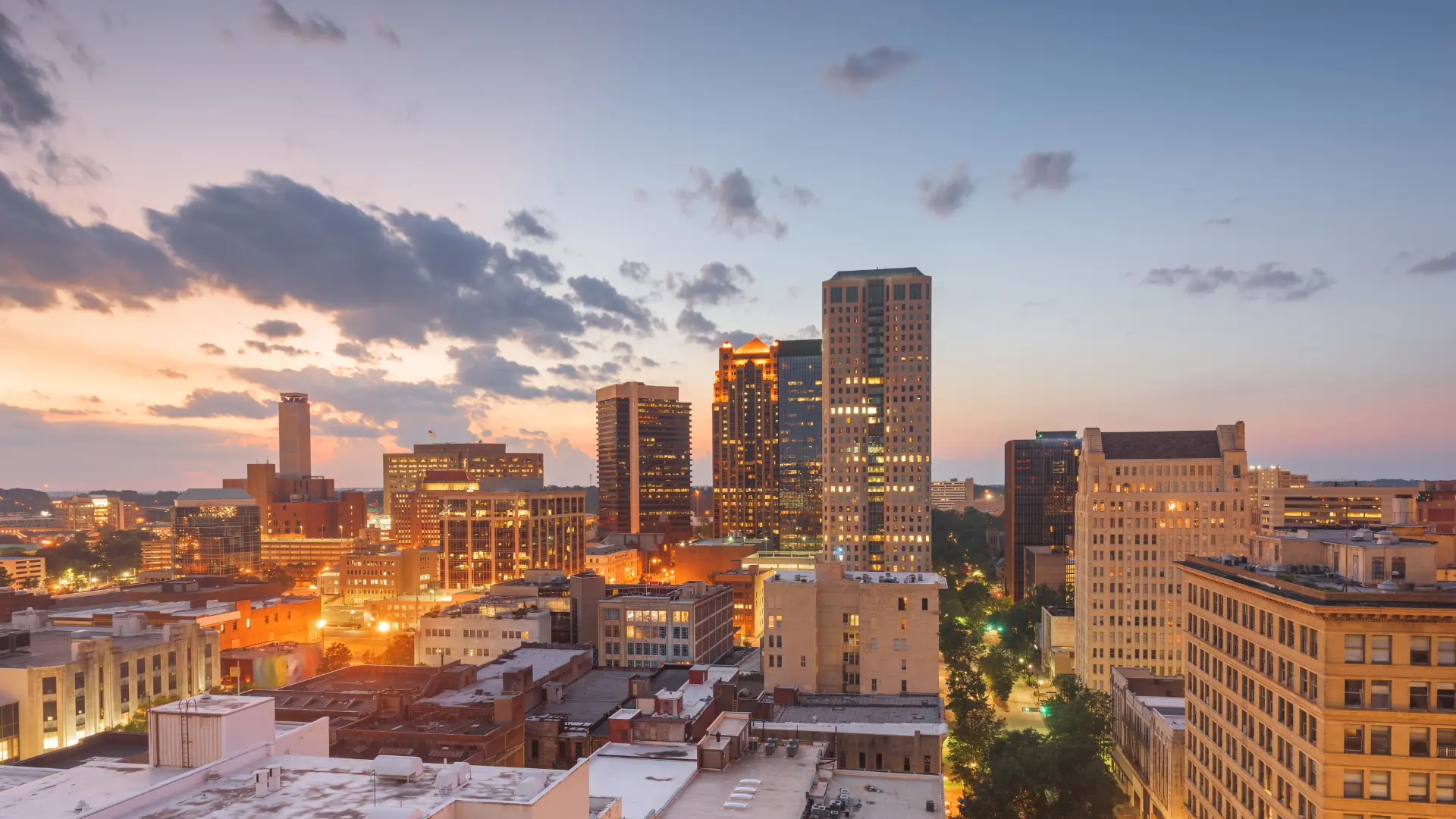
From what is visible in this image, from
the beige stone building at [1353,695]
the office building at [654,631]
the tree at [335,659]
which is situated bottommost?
the tree at [335,659]

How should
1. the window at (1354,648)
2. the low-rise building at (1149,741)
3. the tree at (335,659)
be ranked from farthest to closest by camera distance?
1. the tree at (335,659)
2. the low-rise building at (1149,741)
3. the window at (1354,648)

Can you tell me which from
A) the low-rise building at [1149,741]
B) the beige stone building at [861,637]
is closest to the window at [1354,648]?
the low-rise building at [1149,741]

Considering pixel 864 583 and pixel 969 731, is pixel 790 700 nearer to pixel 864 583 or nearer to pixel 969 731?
pixel 864 583

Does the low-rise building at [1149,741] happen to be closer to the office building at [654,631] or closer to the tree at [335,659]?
the office building at [654,631]

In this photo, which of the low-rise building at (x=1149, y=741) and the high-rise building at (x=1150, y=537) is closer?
the low-rise building at (x=1149, y=741)

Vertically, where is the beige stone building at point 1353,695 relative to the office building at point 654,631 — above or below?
above

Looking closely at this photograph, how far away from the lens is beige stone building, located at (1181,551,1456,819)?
54344 millimetres

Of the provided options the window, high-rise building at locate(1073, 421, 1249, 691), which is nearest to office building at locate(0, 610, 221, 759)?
the window

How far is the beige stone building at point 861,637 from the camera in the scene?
320 ft

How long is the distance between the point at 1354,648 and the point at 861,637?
5144 centimetres

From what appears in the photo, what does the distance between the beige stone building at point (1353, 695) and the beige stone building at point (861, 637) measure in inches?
1451

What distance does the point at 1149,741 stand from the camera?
92875mm

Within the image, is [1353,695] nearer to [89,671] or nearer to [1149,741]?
[1149,741]

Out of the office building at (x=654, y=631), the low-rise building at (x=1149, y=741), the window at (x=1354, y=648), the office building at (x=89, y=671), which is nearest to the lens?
the window at (x=1354, y=648)
